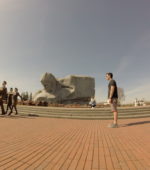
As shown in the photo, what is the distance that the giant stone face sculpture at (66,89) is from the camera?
4481cm

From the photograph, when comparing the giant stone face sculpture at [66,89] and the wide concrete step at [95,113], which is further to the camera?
the giant stone face sculpture at [66,89]

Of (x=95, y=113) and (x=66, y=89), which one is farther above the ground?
(x=66, y=89)

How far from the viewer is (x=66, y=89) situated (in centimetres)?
4912

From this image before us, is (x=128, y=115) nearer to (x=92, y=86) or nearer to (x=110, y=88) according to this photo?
(x=110, y=88)

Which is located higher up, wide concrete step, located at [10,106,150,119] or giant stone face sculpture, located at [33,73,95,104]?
giant stone face sculpture, located at [33,73,95,104]

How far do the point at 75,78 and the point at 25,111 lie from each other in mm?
38491

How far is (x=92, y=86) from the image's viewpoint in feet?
178

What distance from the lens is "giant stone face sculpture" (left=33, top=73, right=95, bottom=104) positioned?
44.8 meters

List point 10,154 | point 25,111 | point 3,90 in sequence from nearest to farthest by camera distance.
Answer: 1. point 10,154
2. point 3,90
3. point 25,111

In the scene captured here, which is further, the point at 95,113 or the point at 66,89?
the point at 66,89

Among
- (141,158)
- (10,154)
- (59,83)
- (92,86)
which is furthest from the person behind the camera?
(92,86)

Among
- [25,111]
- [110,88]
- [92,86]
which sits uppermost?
[92,86]

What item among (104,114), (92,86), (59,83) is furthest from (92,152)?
(92,86)

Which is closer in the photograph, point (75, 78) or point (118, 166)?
point (118, 166)
